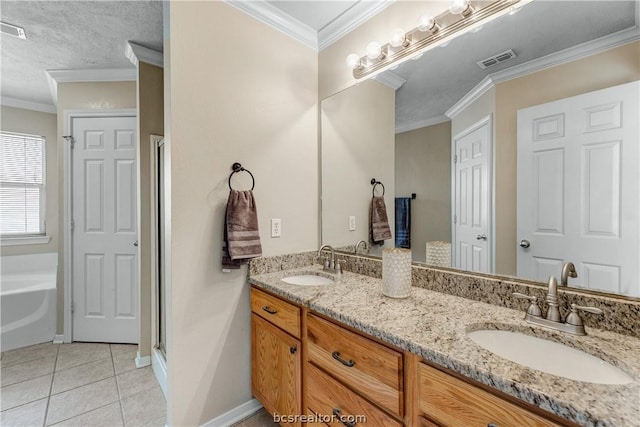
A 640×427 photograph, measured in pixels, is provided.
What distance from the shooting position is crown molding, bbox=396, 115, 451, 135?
1.44 m

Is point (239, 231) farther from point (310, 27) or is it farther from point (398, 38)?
point (310, 27)

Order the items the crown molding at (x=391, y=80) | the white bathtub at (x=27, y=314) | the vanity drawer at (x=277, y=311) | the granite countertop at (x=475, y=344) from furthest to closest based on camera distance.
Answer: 1. the white bathtub at (x=27, y=314)
2. the crown molding at (x=391, y=80)
3. the vanity drawer at (x=277, y=311)
4. the granite countertop at (x=475, y=344)

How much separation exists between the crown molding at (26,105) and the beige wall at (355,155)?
3823mm

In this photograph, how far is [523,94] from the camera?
113 centimetres

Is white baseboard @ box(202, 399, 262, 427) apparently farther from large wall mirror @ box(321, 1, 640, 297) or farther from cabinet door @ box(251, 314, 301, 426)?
large wall mirror @ box(321, 1, 640, 297)

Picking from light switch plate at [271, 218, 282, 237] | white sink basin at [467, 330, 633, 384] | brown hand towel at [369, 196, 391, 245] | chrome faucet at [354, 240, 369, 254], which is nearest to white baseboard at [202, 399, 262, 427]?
light switch plate at [271, 218, 282, 237]

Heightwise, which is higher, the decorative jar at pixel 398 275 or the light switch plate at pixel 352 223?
the light switch plate at pixel 352 223

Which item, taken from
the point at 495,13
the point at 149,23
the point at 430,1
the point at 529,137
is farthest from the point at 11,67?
the point at 529,137

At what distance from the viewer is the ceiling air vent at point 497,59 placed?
3.81 feet

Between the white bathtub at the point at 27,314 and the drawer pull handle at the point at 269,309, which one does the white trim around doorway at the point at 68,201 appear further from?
the drawer pull handle at the point at 269,309

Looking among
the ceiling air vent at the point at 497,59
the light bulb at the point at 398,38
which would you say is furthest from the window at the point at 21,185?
the ceiling air vent at the point at 497,59

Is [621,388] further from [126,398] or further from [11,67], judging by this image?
[11,67]

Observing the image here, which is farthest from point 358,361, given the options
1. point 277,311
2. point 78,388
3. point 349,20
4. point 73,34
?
point 73,34

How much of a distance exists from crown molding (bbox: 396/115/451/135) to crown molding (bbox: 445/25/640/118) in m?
0.07
